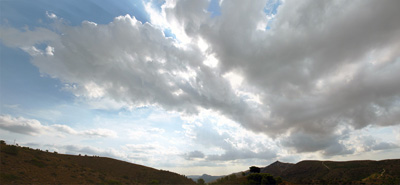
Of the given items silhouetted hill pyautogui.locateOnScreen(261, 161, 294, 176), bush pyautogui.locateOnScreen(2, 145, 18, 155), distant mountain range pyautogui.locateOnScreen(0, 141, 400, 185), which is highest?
bush pyautogui.locateOnScreen(2, 145, 18, 155)


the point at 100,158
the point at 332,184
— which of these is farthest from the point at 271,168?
the point at 100,158

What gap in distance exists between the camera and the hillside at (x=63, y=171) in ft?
153

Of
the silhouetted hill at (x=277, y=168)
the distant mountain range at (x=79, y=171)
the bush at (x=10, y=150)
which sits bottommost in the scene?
the silhouetted hill at (x=277, y=168)

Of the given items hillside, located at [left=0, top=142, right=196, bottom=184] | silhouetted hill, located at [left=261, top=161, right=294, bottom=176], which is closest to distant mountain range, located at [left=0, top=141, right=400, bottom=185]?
hillside, located at [left=0, top=142, right=196, bottom=184]

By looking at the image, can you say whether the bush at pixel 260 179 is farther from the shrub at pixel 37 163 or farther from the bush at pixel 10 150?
the bush at pixel 10 150

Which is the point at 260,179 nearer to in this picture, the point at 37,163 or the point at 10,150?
the point at 37,163

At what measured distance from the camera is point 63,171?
188 ft

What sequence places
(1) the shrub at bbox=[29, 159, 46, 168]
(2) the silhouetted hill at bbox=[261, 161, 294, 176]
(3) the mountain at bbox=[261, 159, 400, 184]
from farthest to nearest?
1. (2) the silhouetted hill at bbox=[261, 161, 294, 176]
2. (3) the mountain at bbox=[261, 159, 400, 184]
3. (1) the shrub at bbox=[29, 159, 46, 168]

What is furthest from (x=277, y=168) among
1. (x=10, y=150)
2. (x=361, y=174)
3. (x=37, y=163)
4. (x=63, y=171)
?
(x=10, y=150)

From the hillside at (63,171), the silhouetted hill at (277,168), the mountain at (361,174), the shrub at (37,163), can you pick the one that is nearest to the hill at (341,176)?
the mountain at (361,174)

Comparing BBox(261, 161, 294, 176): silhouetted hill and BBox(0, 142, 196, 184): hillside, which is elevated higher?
BBox(0, 142, 196, 184): hillside

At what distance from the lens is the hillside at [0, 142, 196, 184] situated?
4659cm

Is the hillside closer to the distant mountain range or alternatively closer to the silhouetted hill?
the distant mountain range

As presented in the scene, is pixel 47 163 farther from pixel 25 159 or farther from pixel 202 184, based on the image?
pixel 202 184
